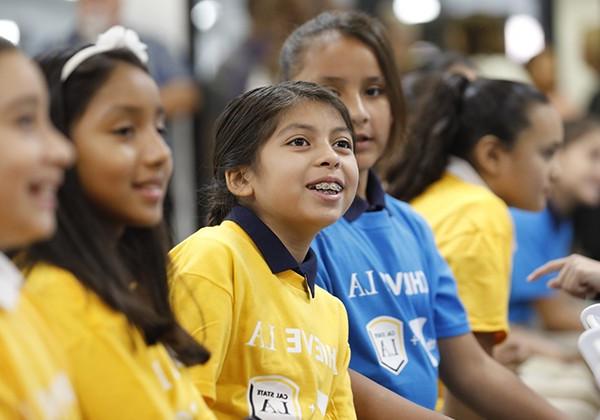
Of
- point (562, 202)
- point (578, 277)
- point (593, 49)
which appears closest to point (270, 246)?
point (578, 277)

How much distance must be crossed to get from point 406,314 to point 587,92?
578 cm

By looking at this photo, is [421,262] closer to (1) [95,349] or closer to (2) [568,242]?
(1) [95,349]

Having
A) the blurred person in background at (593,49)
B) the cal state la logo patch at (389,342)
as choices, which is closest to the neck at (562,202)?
the cal state la logo patch at (389,342)

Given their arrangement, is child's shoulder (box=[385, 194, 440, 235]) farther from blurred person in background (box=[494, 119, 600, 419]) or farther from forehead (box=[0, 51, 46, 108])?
forehead (box=[0, 51, 46, 108])

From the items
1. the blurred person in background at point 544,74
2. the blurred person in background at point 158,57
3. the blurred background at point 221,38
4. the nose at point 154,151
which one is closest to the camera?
the nose at point 154,151

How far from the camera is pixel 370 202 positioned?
6.73 feet

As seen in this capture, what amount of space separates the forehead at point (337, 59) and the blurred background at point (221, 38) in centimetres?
42

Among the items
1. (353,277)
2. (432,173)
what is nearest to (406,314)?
(353,277)

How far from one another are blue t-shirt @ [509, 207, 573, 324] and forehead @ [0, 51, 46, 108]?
85.6 inches

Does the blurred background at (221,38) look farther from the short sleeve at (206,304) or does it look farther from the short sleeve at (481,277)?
the short sleeve at (481,277)

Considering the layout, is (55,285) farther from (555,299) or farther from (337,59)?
(555,299)

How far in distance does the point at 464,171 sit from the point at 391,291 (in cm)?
74

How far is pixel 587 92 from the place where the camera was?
24.3 ft

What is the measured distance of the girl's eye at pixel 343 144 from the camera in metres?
1.72
